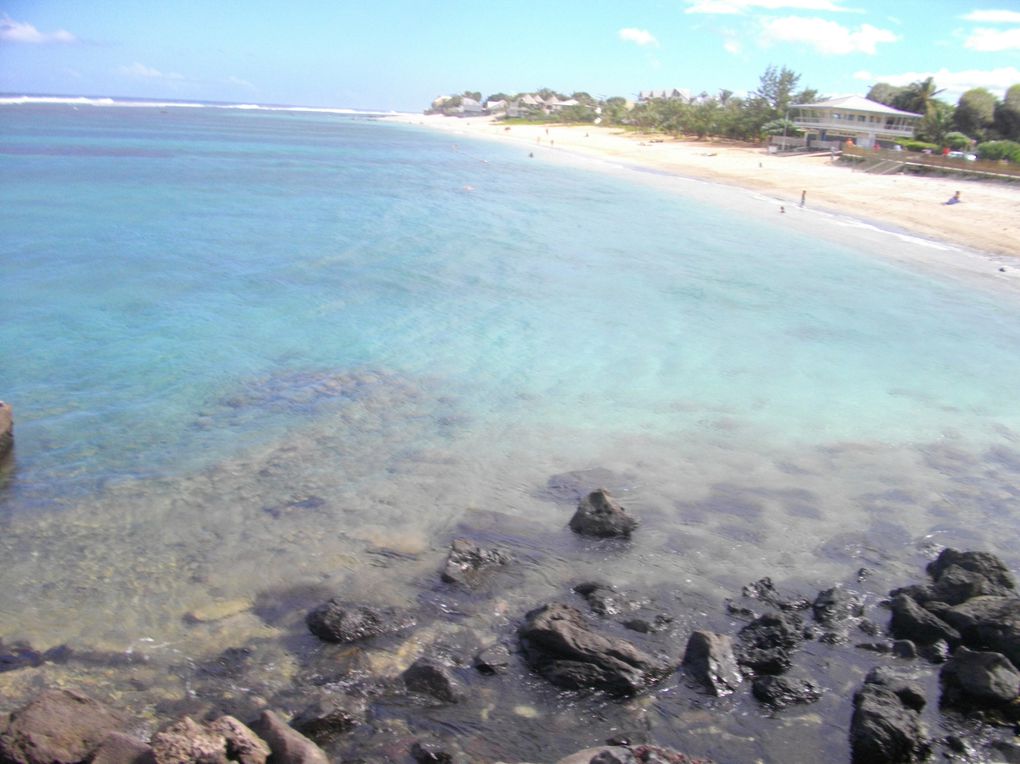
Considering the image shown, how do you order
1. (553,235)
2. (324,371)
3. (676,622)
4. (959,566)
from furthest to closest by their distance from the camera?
(553,235) < (324,371) < (959,566) < (676,622)

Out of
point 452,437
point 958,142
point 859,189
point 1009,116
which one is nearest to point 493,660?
point 452,437

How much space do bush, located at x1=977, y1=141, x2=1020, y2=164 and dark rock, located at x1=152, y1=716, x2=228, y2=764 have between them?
56.8m

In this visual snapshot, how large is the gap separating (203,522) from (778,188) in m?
47.4

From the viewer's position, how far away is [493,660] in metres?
7.43

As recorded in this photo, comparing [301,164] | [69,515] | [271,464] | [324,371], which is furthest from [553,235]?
[301,164]

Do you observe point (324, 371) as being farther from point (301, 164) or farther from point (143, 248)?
point (301, 164)

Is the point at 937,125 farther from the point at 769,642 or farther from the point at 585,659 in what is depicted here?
the point at 585,659

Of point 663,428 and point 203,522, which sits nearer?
point 203,522

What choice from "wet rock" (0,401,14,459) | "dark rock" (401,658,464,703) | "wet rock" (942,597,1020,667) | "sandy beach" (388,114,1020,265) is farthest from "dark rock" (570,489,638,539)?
"sandy beach" (388,114,1020,265)

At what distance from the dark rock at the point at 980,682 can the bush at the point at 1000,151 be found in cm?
5200

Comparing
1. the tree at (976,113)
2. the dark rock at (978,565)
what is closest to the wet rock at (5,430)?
the dark rock at (978,565)

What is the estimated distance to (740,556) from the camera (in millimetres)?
9719

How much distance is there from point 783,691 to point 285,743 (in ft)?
14.4

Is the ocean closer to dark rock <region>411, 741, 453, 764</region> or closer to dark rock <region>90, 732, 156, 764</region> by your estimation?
dark rock <region>411, 741, 453, 764</region>
